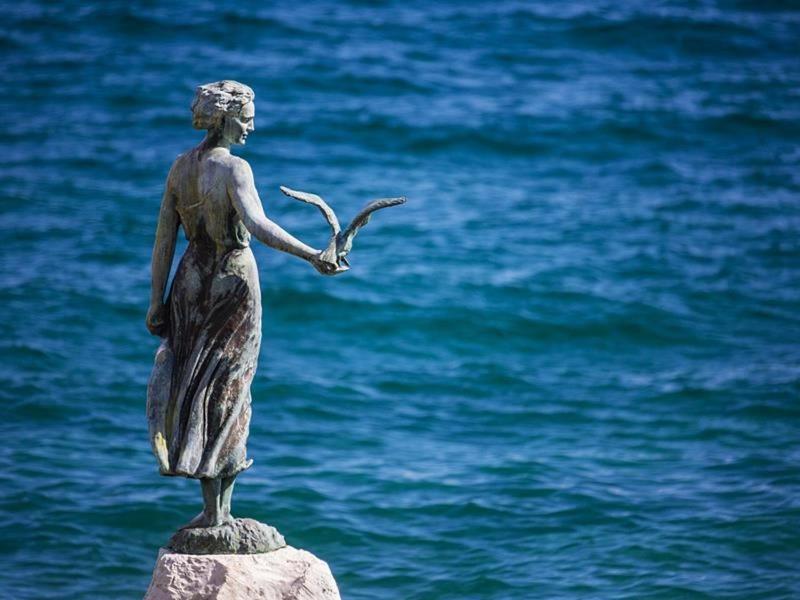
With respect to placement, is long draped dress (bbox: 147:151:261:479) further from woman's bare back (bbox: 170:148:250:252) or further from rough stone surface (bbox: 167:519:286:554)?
rough stone surface (bbox: 167:519:286:554)

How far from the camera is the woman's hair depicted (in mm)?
7906

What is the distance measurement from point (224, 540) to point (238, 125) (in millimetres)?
2088

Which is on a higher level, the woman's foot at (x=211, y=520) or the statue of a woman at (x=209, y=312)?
the statue of a woman at (x=209, y=312)

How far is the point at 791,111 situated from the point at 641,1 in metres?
4.07

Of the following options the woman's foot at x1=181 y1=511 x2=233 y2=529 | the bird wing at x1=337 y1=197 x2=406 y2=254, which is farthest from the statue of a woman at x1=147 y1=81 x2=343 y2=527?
the bird wing at x1=337 y1=197 x2=406 y2=254

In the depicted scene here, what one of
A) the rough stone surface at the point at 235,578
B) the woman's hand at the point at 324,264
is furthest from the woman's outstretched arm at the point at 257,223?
the rough stone surface at the point at 235,578

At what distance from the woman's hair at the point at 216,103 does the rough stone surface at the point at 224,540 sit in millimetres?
2029

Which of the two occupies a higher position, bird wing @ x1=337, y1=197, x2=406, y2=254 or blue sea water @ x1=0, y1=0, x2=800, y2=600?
bird wing @ x1=337, y1=197, x2=406, y2=254

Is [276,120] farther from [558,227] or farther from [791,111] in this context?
[791,111]

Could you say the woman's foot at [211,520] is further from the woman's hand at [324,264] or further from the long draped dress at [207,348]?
the woman's hand at [324,264]

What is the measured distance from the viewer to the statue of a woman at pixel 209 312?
7914 mm

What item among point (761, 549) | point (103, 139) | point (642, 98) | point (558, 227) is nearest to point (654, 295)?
point (558, 227)

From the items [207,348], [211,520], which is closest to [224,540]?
[211,520]

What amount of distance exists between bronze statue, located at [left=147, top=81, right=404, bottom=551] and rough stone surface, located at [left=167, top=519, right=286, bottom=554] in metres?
0.16
